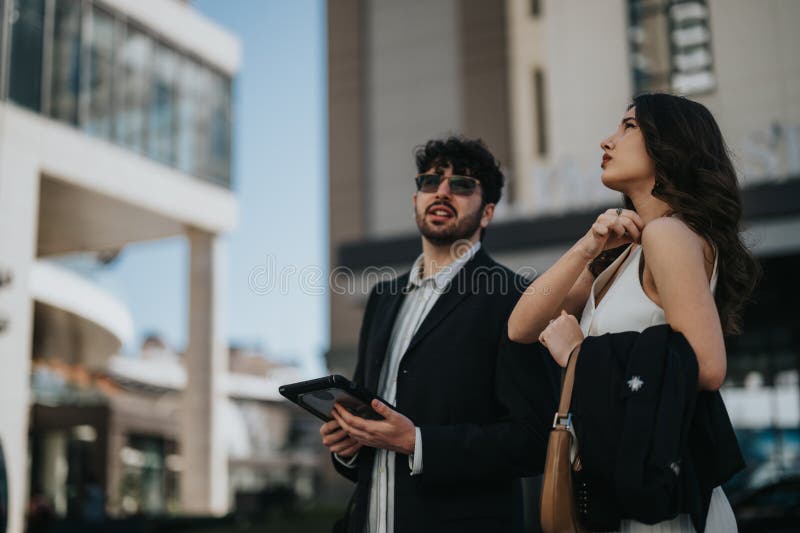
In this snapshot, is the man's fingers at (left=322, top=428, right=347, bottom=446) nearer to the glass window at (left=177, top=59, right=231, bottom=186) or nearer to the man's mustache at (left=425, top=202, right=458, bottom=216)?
the man's mustache at (left=425, top=202, right=458, bottom=216)

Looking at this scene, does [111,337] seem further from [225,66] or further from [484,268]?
[484,268]

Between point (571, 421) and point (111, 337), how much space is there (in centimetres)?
3453

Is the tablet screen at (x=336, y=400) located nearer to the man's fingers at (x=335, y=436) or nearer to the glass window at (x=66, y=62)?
the man's fingers at (x=335, y=436)

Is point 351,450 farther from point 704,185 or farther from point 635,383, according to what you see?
point 704,185

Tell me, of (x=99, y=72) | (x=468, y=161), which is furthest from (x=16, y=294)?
(x=468, y=161)

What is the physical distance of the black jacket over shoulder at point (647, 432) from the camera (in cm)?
237

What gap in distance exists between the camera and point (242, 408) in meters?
66.1

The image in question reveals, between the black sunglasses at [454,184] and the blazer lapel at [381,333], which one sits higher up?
the black sunglasses at [454,184]

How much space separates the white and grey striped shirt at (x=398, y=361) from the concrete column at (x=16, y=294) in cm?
1988

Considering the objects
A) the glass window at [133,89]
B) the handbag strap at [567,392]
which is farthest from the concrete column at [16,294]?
the handbag strap at [567,392]

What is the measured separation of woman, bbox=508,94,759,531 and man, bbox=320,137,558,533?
1.48ft

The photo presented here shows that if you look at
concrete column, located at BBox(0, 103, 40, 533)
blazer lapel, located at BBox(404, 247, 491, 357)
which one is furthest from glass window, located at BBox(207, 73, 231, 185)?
blazer lapel, located at BBox(404, 247, 491, 357)

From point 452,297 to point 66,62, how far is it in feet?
82.5

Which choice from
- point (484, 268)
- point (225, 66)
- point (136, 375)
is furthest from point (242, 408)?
point (484, 268)
